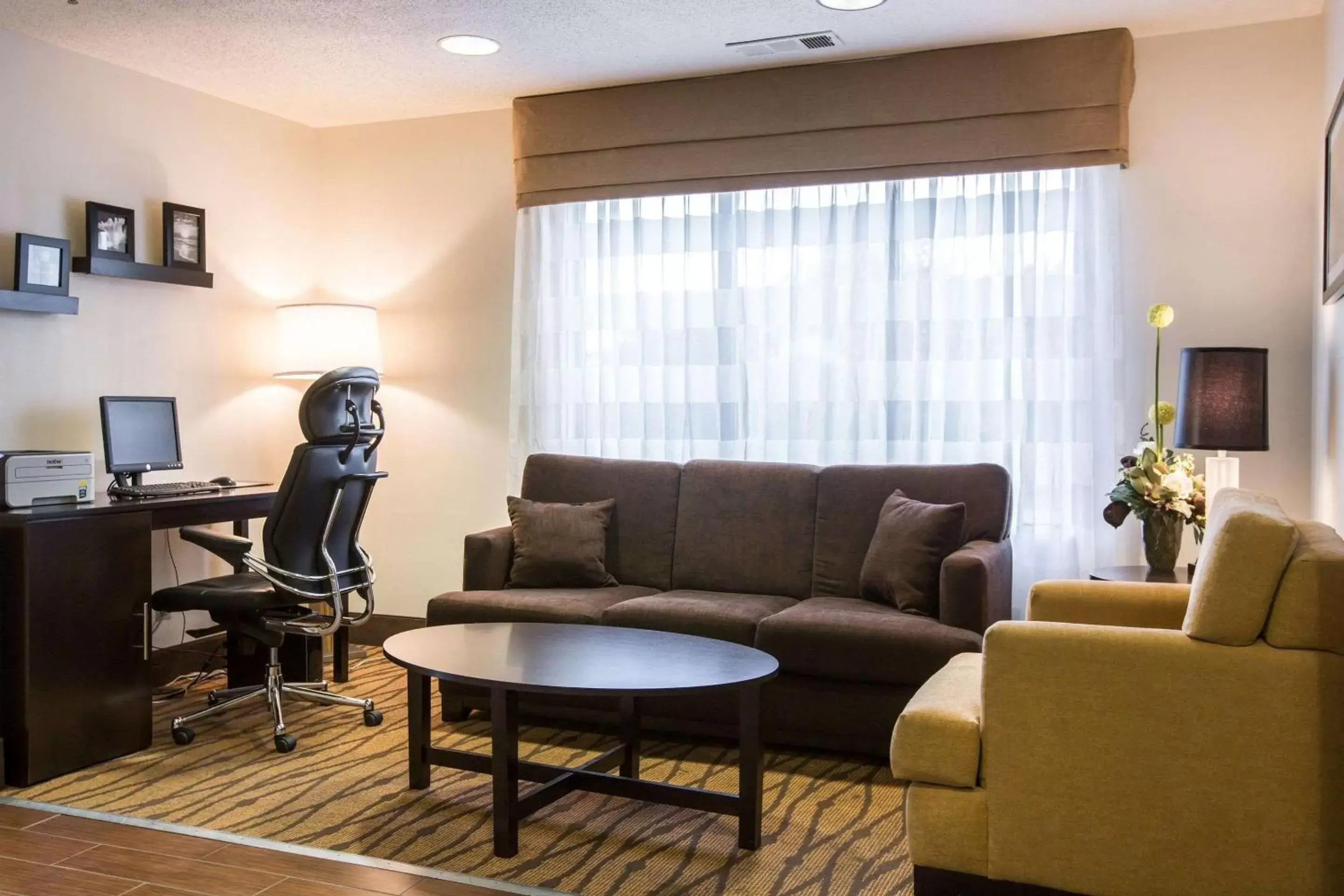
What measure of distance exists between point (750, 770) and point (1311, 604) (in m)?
1.35

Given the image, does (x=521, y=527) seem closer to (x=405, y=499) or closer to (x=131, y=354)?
(x=405, y=499)

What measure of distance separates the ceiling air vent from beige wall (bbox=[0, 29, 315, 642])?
2.36 metres

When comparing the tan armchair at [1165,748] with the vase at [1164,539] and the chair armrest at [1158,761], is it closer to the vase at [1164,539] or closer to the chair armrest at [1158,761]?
the chair armrest at [1158,761]

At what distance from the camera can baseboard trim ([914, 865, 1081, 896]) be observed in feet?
7.73

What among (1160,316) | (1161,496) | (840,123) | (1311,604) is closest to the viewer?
(1311,604)

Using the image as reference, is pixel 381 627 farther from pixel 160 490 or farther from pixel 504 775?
pixel 504 775

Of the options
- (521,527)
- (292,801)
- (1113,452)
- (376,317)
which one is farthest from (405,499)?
(1113,452)

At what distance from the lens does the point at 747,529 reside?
4301 millimetres

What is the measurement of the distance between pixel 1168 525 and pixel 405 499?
339 centimetres

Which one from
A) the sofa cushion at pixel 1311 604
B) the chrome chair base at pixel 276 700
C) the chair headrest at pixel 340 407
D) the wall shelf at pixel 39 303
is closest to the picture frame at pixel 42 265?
the wall shelf at pixel 39 303

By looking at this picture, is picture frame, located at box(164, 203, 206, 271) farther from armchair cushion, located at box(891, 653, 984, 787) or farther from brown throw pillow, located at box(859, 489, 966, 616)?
armchair cushion, located at box(891, 653, 984, 787)

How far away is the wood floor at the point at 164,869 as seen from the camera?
105 inches

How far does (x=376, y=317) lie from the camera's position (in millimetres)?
5297

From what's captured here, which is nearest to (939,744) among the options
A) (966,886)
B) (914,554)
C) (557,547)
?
(966,886)
